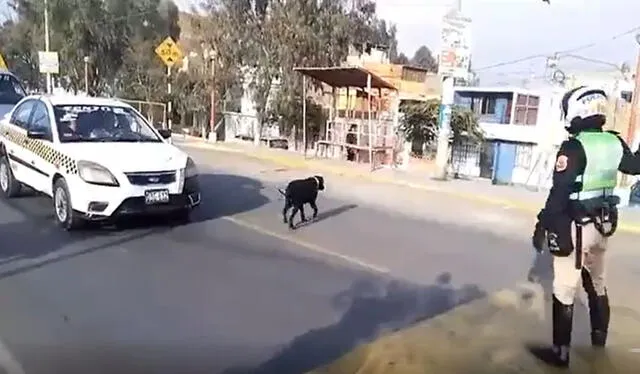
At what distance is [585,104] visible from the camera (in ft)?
14.5

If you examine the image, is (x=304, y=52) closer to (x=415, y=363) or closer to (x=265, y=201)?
(x=265, y=201)

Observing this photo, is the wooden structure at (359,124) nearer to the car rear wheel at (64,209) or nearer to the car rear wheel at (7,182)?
the car rear wheel at (7,182)

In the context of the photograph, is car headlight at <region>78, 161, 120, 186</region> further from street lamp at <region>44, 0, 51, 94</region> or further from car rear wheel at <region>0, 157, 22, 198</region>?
street lamp at <region>44, 0, 51, 94</region>

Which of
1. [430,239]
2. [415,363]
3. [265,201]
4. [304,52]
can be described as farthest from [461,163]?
[415,363]

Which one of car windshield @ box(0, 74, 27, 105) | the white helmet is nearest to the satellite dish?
car windshield @ box(0, 74, 27, 105)

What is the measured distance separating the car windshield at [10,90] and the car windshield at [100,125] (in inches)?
216

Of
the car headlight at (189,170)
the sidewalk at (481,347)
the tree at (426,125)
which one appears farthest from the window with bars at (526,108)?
the sidewalk at (481,347)

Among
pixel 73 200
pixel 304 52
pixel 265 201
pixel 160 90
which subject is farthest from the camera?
pixel 160 90

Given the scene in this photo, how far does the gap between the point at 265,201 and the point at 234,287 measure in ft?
17.7

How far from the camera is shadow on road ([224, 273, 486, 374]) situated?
183 inches

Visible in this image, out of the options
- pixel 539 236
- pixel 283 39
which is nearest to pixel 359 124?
pixel 283 39

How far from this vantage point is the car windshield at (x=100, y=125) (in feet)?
29.1

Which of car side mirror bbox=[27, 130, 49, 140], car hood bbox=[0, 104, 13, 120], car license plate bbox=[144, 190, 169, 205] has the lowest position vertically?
car license plate bbox=[144, 190, 169, 205]

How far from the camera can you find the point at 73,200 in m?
8.06
